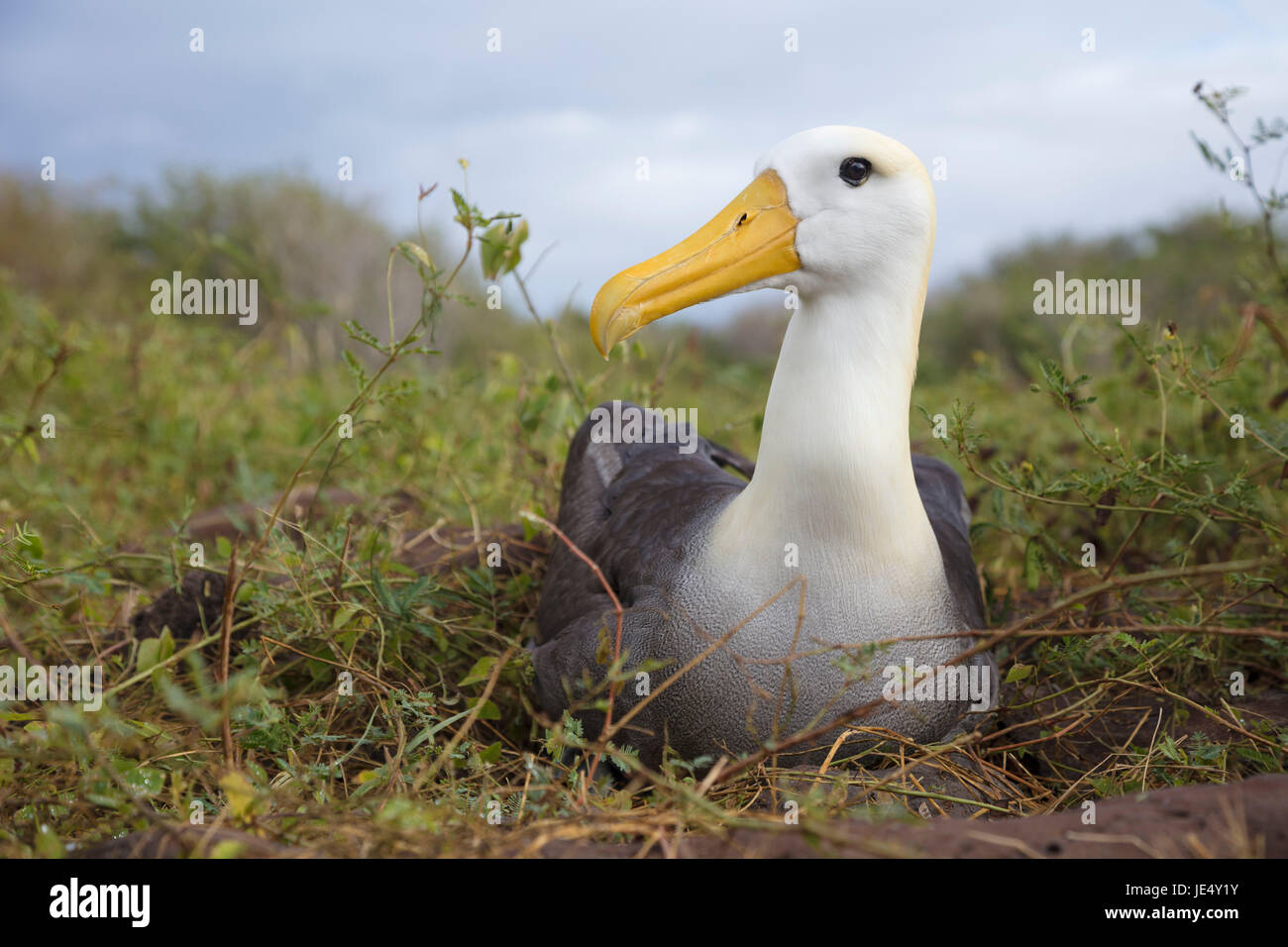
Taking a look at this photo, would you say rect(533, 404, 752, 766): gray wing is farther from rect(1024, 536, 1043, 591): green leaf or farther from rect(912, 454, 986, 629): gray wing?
rect(1024, 536, 1043, 591): green leaf

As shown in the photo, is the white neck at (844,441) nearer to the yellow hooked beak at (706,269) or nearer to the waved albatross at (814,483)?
the waved albatross at (814,483)

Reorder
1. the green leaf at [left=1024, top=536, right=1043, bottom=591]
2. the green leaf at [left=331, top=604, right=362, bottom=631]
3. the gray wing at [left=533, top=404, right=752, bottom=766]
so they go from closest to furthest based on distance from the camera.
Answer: the gray wing at [left=533, top=404, right=752, bottom=766]
the green leaf at [left=331, top=604, right=362, bottom=631]
the green leaf at [left=1024, top=536, right=1043, bottom=591]

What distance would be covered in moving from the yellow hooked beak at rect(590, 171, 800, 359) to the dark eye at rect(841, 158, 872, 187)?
5.9 inches

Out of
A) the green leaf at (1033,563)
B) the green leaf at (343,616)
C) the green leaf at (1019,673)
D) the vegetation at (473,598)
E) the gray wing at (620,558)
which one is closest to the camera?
the vegetation at (473,598)

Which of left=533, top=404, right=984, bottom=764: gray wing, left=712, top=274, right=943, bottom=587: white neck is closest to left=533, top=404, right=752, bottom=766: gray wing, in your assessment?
left=533, top=404, right=984, bottom=764: gray wing

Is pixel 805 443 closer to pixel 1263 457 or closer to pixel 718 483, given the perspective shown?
pixel 718 483

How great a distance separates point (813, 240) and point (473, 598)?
1.84 m

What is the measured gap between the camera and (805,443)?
7.87 ft

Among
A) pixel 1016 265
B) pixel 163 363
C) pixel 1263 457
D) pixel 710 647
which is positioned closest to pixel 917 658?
pixel 710 647

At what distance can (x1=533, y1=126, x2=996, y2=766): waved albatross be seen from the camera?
2404mm

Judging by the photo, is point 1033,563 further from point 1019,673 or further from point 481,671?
point 481,671

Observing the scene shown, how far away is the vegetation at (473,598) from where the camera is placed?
84.7 inches

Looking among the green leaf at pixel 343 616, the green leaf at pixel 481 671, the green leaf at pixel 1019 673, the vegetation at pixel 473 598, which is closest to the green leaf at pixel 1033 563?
the vegetation at pixel 473 598

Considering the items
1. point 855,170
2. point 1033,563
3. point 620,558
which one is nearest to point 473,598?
point 620,558
